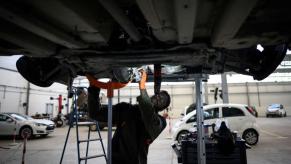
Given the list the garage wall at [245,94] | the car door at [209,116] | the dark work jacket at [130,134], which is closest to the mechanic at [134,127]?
the dark work jacket at [130,134]

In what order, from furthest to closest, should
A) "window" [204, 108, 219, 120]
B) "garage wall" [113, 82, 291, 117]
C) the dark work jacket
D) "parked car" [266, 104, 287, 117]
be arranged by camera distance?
"garage wall" [113, 82, 291, 117]
"parked car" [266, 104, 287, 117]
"window" [204, 108, 219, 120]
the dark work jacket

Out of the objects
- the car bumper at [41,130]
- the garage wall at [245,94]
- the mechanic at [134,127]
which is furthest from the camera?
the garage wall at [245,94]

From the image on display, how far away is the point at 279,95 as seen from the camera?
2806 centimetres

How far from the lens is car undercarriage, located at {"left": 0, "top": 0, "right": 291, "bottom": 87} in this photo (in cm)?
142

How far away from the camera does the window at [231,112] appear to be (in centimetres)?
847

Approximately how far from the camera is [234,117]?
8414 millimetres

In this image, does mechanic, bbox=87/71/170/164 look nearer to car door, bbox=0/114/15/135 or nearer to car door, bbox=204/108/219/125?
car door, bbox=204/108/219/125

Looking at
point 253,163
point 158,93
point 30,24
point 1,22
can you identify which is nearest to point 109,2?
point 30,24

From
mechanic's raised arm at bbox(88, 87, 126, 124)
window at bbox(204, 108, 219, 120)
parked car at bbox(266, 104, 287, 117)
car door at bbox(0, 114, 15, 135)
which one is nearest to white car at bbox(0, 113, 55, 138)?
car door at bbox(0, 114, 15, 135)

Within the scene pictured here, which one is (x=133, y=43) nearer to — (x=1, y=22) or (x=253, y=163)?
(x=1, y=22)

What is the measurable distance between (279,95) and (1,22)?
102 ft

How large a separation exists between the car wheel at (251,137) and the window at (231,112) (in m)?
0.63

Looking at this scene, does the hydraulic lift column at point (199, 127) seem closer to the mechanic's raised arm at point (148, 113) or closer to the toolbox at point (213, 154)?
the mechanic's raised arm at point (148, 113)

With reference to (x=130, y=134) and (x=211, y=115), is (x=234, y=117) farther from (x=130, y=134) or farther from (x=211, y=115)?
(x=130, y=134)
